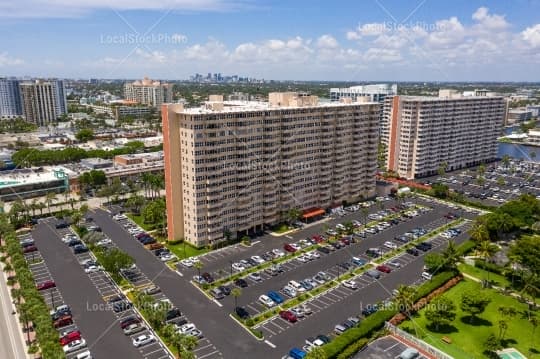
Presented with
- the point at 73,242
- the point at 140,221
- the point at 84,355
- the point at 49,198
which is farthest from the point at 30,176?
the point at 84,355

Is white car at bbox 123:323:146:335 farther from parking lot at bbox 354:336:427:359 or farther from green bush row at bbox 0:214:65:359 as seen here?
parking lot at bbox 354:336:427:359

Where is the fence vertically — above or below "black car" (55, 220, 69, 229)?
below

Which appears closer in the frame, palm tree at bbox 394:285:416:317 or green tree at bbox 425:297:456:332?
green tree at bbox 425:297:456:332

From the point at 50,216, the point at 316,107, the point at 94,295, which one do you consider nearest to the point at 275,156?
the point at 316,107

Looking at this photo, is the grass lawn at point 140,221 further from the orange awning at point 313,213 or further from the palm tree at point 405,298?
the palm tree at point 405,298

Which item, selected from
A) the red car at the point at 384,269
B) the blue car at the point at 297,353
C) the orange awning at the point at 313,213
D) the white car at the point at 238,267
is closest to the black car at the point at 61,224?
the white car at the point at 238,267

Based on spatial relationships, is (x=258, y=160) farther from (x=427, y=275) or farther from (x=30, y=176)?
(x=30, y=176)

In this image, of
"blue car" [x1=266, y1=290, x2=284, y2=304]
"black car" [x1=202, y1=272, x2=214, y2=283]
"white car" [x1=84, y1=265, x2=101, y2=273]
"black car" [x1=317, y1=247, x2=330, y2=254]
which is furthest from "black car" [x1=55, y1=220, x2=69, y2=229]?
"black car" [x1=317, y1=247, x2=330, y2=254]
